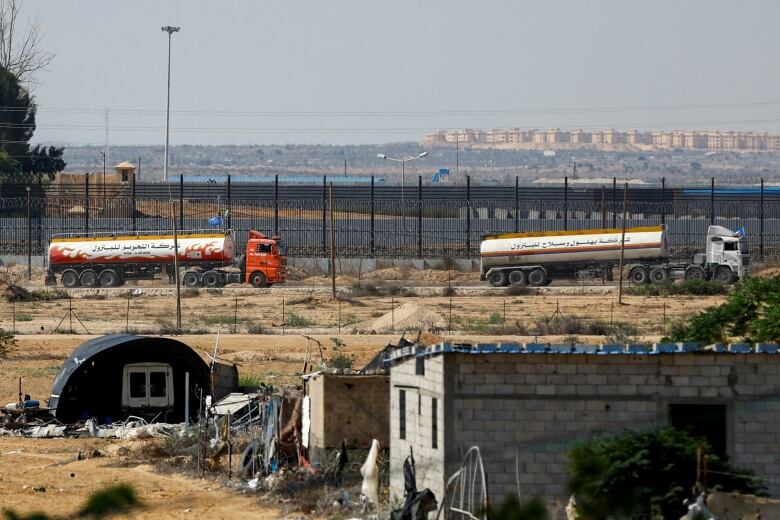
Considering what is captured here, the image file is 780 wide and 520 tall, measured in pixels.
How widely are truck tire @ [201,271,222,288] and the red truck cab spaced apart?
1.45m

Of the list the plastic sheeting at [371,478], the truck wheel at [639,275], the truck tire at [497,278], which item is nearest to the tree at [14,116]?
the truck tire at [497,278]

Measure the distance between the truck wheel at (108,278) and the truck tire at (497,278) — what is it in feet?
57.1

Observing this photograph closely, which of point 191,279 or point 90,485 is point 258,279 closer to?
point 191,279

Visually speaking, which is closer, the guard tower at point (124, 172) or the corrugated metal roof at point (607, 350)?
the corrugated metal roof at point (607, 350)

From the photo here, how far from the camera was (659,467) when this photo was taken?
17.2 m

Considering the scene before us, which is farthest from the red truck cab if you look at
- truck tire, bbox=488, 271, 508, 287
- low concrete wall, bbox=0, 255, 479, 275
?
truck tire, bbox=488, 271, 508, 287

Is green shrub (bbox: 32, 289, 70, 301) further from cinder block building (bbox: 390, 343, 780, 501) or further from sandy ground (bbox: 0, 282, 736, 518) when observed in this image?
cinder block building (bbox: 390, 343, 780, 501)

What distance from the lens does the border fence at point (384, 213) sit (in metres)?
77.4

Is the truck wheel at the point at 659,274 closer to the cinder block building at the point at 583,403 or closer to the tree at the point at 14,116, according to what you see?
the cinder block building at the point at 583,403

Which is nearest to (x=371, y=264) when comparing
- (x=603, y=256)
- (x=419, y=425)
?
(x=603, y=256)

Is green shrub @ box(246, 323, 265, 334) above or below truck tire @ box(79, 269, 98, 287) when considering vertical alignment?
below

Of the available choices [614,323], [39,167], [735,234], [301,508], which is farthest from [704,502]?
[39,167]

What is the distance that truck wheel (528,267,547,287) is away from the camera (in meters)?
67.2

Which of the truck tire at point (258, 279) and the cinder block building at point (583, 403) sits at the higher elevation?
the cinder block building at point (583, 403)
